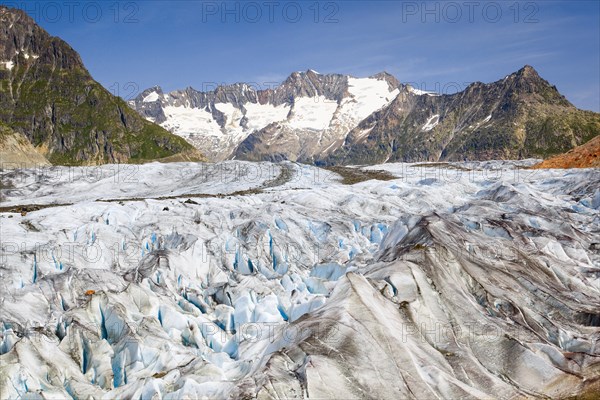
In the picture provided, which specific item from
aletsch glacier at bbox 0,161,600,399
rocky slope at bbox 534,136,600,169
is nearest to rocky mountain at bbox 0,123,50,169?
aletsch glacier at bbox 0,161,600,399

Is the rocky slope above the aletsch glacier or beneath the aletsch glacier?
above

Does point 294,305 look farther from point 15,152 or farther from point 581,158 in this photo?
point 15,152

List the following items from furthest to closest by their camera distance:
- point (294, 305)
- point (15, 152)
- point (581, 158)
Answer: point (15, 152) → point (581, 158) → point (294, 305)

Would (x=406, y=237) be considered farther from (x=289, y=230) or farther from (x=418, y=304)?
(x=289, y=230)

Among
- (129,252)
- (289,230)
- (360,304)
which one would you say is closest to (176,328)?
(360,304)

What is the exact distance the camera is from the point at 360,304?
72.7ft

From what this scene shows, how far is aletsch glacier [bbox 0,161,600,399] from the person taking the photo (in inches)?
792

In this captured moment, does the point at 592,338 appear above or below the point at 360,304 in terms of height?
below

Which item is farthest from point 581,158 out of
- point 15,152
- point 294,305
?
point 15,152

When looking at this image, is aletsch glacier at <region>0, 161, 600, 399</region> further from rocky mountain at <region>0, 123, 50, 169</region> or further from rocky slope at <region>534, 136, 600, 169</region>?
rocky mountain at <region>0, 123, 50, 169</region>

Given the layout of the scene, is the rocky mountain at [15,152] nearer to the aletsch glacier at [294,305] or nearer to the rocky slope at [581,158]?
the aletsch glacier at [294,305]

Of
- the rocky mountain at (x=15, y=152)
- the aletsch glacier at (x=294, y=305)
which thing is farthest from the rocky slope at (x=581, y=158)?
the rocky mountain at (x=15, y=152)

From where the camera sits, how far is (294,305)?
28.7 m

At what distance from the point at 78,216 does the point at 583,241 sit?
41.6 m
